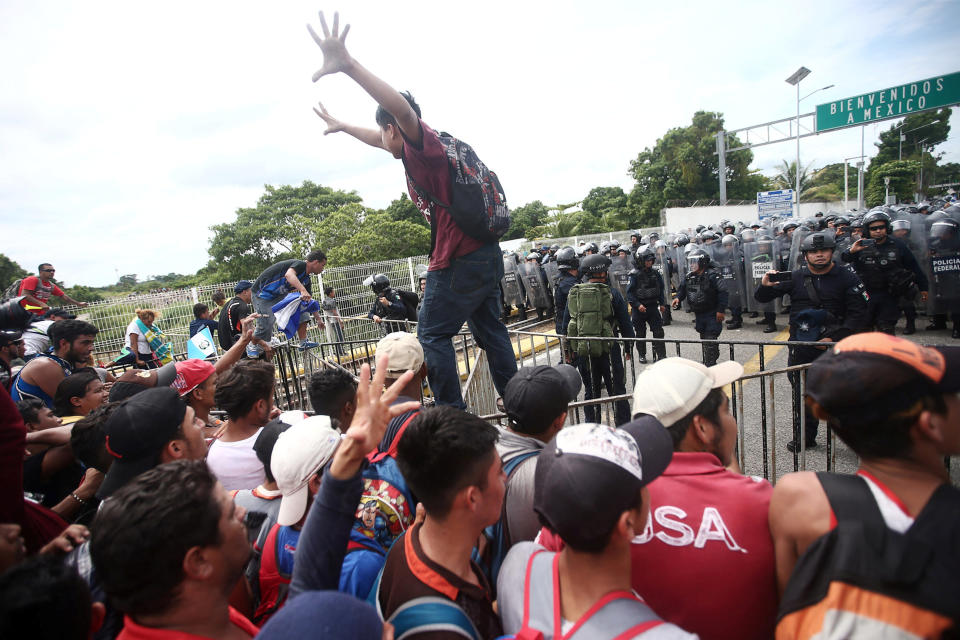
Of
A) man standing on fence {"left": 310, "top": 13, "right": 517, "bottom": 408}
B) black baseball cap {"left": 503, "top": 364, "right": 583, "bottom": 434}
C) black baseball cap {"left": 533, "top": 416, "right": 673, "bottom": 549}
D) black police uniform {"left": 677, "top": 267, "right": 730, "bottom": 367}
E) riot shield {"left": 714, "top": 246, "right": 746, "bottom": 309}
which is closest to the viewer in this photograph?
black baseball cap {"left": 533, "top": 416, "right": 673, "bottom": 549}

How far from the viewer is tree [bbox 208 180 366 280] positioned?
33438 mm

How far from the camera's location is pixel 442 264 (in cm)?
306

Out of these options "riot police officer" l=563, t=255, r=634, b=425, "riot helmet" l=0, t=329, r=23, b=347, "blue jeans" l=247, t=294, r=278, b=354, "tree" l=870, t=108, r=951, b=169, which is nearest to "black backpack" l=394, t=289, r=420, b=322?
"blue jeans" l=247, t=294, r=278, b=354

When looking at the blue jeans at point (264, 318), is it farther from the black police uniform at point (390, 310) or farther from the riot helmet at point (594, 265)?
the riot helmet at point (594, 265)

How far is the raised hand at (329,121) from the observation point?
3.38 metres

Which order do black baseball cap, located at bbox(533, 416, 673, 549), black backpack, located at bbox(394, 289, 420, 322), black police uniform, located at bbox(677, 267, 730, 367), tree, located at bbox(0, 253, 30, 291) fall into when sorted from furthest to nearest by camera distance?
1. tree, located at bbox(0, 253, 30, 291)
2. black backpack, located at bbox(394, 289, 420, 322)
3. black police uniform, located at bbox(677, 267, 730, 367)
4. black baseball cap, located at bbox(533, 416, 673, 549)

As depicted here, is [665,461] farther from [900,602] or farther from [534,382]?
[534,382]

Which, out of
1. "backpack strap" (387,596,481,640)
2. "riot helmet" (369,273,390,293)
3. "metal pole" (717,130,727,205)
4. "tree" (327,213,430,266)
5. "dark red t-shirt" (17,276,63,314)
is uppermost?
"metal pole" (717,130,727,205)

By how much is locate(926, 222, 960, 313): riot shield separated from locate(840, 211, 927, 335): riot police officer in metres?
1.08

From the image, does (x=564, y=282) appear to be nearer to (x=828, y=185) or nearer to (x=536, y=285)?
(x=536, y=285)

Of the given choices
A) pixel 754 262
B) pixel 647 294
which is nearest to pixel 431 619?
pixel 647 294

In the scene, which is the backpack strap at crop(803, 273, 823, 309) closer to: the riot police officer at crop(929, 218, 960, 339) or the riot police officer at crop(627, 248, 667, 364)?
the riot police officer at crop(627, 248, 667, 364)

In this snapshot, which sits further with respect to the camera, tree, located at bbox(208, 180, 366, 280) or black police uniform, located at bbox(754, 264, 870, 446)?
tree, located at bbox(208, 180, 366, 280)

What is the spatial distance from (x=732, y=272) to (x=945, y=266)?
3879 millimetres
